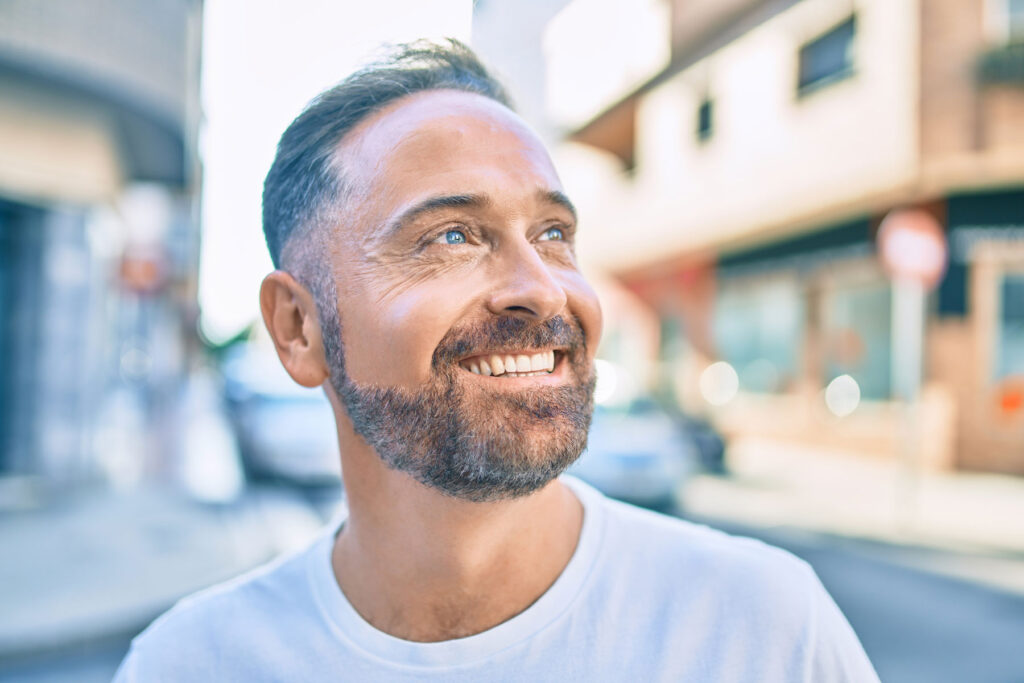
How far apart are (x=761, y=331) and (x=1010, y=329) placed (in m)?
5.13

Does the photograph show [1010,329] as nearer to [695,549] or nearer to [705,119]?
[705,119]

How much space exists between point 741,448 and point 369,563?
50.6ft

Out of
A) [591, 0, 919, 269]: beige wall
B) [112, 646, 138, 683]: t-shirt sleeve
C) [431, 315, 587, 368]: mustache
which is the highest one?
[591, 0, 919, 269]: beige wall

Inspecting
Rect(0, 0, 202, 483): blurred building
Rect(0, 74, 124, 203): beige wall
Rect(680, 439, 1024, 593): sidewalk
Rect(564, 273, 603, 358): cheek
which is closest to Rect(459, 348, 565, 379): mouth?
Rect(564, 273, 603, 358): cheek

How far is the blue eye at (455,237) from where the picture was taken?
1.27 m

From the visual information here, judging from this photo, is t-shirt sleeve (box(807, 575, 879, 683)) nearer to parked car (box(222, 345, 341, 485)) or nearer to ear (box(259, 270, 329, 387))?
ear (box(259, 270, 329, 387))

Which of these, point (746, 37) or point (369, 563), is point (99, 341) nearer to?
point (369, 563)

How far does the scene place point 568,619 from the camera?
48.0 inches

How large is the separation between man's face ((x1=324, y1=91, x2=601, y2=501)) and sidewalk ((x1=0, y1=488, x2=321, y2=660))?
456 cm

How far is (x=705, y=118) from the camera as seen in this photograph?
1634 centimetres

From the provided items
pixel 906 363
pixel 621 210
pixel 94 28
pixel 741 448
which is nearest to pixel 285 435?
pixel 94 28

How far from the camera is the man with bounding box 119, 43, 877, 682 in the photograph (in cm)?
118

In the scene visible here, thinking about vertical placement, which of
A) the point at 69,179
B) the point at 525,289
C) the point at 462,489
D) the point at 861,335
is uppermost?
the point at 69,179

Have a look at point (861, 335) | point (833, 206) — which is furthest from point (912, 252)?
point (861, 335)
